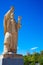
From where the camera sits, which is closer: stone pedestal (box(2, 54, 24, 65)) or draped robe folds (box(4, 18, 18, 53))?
stone pedestal (box(2, 54, 24, 65))

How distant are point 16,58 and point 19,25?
153 centimetres

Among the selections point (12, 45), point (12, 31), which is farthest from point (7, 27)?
point (12, 45)

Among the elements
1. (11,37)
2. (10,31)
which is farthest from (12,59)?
(10,31)

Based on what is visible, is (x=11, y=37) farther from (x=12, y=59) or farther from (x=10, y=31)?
(x=12, y=59)

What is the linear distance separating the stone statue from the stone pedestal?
1.18 ft

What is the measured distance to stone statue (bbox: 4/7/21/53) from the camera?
7.91 m

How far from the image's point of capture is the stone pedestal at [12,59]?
7.54 metres

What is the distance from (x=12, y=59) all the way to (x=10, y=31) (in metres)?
1.23

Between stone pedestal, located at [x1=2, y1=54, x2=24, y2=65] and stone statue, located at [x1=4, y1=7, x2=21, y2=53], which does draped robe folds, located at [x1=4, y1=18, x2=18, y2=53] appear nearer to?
stone statue, located at [x1=4, y1=7, x2=21, y2=53]

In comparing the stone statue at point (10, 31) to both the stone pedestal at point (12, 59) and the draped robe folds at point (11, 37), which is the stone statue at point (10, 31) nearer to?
the draped robe folds at point (11, 37)

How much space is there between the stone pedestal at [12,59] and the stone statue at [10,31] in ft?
1.18

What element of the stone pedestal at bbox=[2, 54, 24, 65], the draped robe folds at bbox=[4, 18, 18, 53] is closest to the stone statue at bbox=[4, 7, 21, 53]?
the draped robe folds at bbox=[4, 18, 18, 53]

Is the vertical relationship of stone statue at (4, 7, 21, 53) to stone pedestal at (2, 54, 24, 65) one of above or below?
above

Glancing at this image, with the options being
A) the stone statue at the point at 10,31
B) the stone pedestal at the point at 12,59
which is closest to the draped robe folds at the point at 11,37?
the stone statue at the point at 10,31
